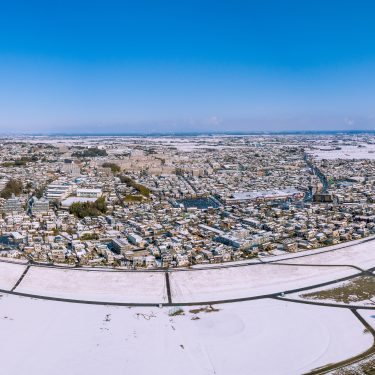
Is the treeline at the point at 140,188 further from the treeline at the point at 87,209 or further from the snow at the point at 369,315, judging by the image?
the snow at the point at 369,315

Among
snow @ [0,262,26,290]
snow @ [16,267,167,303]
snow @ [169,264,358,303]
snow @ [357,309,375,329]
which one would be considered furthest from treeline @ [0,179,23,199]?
snow @ [357,309,375,329]

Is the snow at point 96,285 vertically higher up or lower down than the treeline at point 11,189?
lower down

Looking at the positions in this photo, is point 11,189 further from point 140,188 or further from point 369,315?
point 369,315

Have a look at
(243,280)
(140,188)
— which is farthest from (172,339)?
(140,188)

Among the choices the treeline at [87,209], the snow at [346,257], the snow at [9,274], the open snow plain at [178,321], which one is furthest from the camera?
the treeline at [87,209]

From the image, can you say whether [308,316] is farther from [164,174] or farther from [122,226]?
[164,174]

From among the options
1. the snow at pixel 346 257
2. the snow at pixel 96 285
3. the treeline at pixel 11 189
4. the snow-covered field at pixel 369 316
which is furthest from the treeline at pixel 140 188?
the snow-covered field at pixel 369 316
